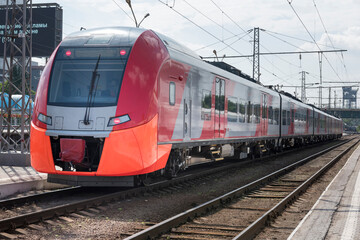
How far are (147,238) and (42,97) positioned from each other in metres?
4.55

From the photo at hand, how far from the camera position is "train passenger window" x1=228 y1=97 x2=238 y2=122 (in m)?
15.3

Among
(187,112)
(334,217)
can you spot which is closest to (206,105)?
(187,112)

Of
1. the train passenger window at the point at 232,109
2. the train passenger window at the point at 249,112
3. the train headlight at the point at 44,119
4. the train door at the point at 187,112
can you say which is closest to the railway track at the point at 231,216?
the train door at the point at 187,112

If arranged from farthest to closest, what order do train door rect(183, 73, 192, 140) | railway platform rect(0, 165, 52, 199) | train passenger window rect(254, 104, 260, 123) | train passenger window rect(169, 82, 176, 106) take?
1. train passenger window rect(254, 104, 260, 123)
2. train door rect(183, 73, 192, 140)
3. train passenger window rect(169, 82, 176, 106)
4. railway platform rect(0, 165, 52, 199)

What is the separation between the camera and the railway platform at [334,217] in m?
6.70

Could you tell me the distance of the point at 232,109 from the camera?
51.2 ft

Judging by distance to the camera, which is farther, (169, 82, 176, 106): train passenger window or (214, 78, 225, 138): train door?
(214, 78, 225, 138): train door

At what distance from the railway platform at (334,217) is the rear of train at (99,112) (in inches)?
133

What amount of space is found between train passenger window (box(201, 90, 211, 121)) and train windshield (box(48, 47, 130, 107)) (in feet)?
12.4

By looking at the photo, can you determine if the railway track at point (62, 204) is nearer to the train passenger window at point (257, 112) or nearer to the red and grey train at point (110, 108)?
the red and grey train at point (110, 108)

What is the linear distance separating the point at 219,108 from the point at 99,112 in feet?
19.2

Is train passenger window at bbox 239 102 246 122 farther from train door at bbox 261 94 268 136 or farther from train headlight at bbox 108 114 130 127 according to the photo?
train headlight at bbox 108 114 130 127

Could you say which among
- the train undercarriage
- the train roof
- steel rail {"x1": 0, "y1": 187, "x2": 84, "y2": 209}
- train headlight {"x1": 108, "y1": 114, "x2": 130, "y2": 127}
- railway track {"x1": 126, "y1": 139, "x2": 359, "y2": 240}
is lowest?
railway track {"x1": 126, "y1": 139, "x2": 359, "y2": 240}

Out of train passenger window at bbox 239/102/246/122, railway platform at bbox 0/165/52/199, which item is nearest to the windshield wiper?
railway platform at bbox 0/165/52/199
